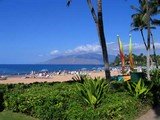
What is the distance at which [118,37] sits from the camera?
31.9m

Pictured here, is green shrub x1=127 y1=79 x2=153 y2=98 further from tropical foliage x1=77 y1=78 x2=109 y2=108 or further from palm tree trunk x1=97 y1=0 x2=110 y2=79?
palm tree trunk x1=97 y1=0 x2=110 y2=79

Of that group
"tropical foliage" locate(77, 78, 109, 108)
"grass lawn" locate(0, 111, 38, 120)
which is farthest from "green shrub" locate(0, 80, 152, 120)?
"grass lawn" locate(0, 111, 38, 120)

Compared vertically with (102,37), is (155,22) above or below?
above

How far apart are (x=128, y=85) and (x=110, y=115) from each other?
353 centimetres

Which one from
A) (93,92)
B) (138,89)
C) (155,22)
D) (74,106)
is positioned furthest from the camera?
(155,22)

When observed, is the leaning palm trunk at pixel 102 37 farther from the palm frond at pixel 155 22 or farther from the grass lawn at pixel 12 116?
the palm frond at pixel 155 22

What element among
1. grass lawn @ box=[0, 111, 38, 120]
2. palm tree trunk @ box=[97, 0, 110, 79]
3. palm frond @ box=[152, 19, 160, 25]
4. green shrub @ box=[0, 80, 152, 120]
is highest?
palm frond @ box=[152, 19, 160, 25]

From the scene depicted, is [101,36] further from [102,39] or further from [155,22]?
[155,22]

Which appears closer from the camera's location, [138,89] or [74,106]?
[74,106]

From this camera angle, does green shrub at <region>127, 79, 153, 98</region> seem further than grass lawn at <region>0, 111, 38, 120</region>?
Yes

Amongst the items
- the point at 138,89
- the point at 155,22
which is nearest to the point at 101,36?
the point at 138,89

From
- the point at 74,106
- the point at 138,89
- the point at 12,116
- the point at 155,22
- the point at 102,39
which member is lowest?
the point at 12,116

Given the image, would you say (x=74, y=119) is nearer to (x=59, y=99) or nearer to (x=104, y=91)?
(x=59, y=99)

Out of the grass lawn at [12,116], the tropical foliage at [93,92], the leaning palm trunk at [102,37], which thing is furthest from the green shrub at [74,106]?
the leaning palm trunk at [102,37]
